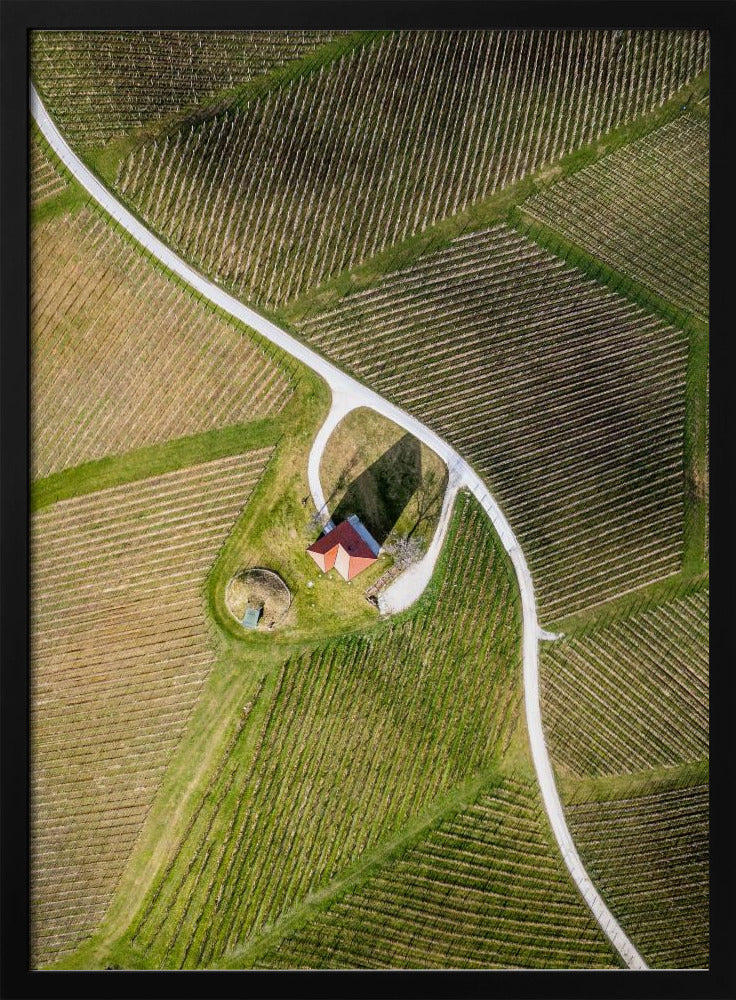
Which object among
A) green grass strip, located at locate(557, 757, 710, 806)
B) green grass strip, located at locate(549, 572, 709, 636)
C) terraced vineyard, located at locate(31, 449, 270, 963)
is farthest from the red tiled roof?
green grass strip, located at locate(557, 757, 710, 806)

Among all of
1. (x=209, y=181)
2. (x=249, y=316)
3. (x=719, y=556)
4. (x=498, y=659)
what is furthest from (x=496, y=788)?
(x=209, y=181)

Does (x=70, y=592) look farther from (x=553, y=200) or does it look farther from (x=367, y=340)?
(x=553, y=200)

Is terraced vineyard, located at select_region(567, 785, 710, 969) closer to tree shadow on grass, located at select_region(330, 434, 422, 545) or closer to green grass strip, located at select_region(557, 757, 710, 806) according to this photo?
green grass strip, located at select_region(557, 757, 710, 806)

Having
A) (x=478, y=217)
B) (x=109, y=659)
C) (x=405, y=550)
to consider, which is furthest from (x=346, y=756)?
(x=478, y=217)

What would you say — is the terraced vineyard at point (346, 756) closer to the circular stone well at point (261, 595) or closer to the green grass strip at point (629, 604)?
the circular stone well at point (261, 595)

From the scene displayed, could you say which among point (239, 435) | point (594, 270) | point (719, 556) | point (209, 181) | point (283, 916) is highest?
point (209, 181)

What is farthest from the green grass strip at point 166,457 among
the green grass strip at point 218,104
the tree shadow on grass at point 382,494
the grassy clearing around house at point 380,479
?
the green grass strip at point 218,104
